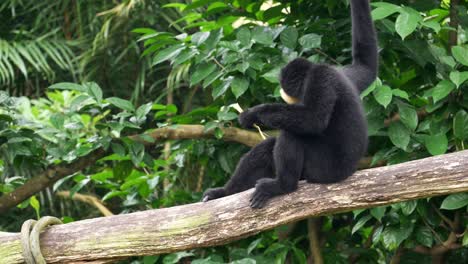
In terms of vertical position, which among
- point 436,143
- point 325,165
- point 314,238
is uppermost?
point 325,165

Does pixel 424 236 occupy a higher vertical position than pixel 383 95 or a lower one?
lower

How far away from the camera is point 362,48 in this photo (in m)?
4.64

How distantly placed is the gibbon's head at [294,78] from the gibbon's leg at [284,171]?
0.33 metres

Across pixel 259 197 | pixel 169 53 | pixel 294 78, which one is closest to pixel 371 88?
pixel 294 78

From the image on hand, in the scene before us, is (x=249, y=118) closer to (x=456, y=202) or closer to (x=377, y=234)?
(x=456, y=202)

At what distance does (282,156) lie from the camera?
415cm

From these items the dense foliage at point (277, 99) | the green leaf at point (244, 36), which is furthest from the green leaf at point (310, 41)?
the green leaf at point (244, 36)

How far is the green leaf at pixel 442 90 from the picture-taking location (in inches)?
179

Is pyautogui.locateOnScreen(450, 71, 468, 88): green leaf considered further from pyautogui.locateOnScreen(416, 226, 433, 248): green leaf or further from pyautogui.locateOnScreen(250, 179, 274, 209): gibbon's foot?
pyautogui.locateOnScreen(250, 179, 274, 209): gibbon's foot

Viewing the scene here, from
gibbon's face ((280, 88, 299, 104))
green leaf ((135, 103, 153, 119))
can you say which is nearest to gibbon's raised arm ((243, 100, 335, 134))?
gibbon's face ((280, 88, 299, 104))

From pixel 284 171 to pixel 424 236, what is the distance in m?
1.56

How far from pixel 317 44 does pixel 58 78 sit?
6183 millimetres

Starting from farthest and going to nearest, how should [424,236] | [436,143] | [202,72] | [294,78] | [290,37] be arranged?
[202,72] < [290,37] < [424,236] < [436,143] < [294,78]

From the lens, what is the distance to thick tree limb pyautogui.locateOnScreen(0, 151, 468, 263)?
12.4 feet
